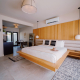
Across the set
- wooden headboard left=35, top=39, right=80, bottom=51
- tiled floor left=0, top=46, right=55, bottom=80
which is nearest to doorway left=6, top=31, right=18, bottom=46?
tiled floor left=0, top=46, right=55, bottom=80

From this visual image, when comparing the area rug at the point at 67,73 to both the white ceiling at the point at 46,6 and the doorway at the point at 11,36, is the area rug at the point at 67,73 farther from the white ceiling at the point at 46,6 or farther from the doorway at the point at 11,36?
the doorway at the point at 11,36

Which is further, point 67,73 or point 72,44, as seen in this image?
point 72,44

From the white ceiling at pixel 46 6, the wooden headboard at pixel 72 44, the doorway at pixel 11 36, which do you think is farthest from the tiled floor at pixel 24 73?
the doorway at pixel 11 36

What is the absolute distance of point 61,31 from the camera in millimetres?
3404

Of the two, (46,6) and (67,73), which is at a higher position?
(46,6)

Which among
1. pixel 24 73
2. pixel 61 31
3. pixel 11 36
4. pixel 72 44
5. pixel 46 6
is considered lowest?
pixel 24 73

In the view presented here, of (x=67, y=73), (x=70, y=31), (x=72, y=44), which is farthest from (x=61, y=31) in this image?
(x=67, y=73)

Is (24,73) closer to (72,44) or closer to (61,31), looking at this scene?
(72,44)

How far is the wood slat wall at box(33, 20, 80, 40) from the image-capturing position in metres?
2.95

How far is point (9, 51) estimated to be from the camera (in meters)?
3.65

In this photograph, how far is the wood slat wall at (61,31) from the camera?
2.95m

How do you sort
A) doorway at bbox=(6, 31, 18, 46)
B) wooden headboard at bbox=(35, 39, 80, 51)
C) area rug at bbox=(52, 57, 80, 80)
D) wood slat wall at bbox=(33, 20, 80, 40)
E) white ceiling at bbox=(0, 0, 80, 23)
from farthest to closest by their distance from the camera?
doorway at bbox=(6, 31, 18, 46)
wood slat wall at bbox=(33, 20, 80, 40)
wooden headboard at bbox=(35, 39, 80, 51)
white ceiling at bbox=(0, 0, 80, 23)
area rug at bbox=(52, 57, 80, 80)

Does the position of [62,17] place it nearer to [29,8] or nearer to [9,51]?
[29,8]

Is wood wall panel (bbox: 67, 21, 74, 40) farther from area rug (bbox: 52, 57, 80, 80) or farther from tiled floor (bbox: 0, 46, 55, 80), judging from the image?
tiled floor (bbox: 0, 46, 55, 80)
